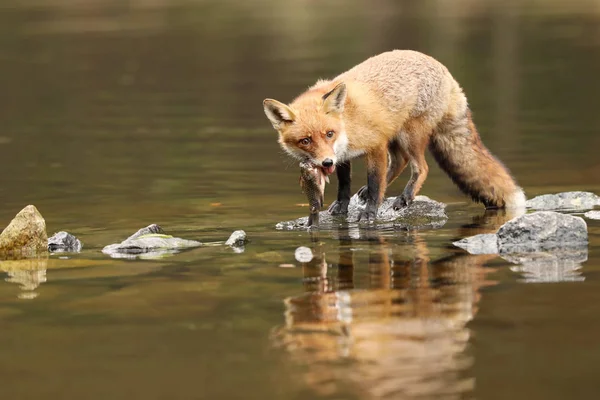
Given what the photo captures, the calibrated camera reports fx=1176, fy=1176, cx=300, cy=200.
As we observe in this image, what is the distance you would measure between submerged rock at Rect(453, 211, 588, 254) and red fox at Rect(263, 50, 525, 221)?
6.28 feet

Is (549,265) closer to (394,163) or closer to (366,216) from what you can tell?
(366,216)

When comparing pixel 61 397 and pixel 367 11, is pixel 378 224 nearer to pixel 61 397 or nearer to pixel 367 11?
pixel 61 397

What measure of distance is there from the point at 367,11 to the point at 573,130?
30.0m

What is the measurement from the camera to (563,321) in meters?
6.45

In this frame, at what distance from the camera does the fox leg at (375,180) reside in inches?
426

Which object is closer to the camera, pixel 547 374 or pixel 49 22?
pixel 547 374

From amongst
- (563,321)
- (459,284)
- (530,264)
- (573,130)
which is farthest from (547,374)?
(573,130)

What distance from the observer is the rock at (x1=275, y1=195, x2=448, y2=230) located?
10.3 meters

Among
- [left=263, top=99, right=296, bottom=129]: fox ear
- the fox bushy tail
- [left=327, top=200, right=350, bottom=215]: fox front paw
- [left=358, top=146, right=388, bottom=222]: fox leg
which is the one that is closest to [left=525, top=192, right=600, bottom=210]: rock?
the fox bushy tail

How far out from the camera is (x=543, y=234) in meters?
Answer: 8.58

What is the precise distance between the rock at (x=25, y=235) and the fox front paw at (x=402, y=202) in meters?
3.52

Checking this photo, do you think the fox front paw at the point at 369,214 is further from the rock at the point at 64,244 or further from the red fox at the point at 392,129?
the rock at the point at 64,244

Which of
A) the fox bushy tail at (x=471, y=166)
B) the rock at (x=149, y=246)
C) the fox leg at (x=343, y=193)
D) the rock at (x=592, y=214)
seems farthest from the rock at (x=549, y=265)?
the fox leg at (x=343, y=193)

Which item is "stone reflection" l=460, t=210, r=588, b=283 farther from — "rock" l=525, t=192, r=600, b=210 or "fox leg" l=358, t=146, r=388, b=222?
"fox leg" l=358, t=146, r=388, b=222
